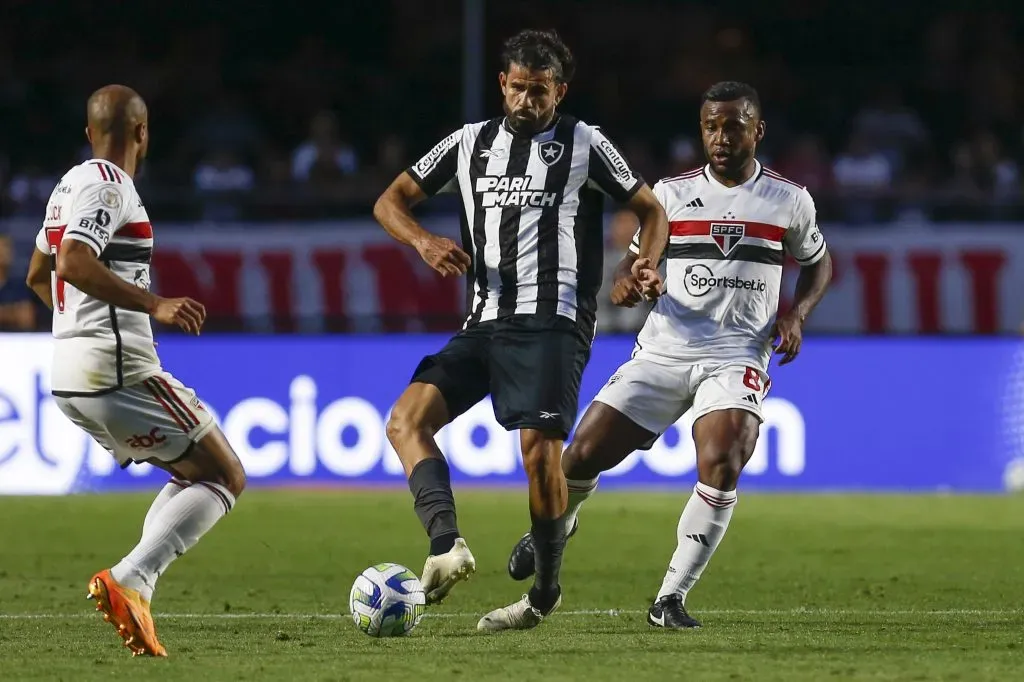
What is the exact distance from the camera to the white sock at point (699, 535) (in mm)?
7430

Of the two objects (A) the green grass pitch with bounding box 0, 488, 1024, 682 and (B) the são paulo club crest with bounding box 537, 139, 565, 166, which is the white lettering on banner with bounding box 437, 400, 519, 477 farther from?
(B) the são paulo club crest with bounding box 537, 139, 565, 166

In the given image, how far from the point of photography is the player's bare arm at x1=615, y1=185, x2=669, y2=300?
277 inches

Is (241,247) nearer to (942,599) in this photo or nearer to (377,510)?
(377,510)

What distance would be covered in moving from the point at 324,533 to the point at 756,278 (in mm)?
4668

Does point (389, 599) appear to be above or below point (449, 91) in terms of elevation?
below

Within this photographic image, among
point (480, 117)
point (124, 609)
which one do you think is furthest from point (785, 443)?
point (124, 609)

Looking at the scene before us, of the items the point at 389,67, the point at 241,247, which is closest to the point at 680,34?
the point at 389,67

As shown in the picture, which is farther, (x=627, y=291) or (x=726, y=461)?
(x=726, y=461)

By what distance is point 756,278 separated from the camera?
A: 25.6 ft

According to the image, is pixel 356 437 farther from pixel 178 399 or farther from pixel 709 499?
pixel 178 399

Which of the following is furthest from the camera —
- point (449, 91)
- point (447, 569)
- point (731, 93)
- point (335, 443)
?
point (449, 91)

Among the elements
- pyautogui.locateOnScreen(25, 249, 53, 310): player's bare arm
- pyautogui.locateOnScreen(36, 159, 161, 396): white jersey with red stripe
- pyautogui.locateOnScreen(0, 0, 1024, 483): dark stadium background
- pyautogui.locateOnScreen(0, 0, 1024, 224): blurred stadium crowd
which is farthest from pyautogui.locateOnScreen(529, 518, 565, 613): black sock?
pyautogui.locateOnScreen(0, 0, 1024, 224): blurred stadium crowd

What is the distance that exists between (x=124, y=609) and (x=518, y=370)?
177 cm

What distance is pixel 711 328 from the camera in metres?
7.76
